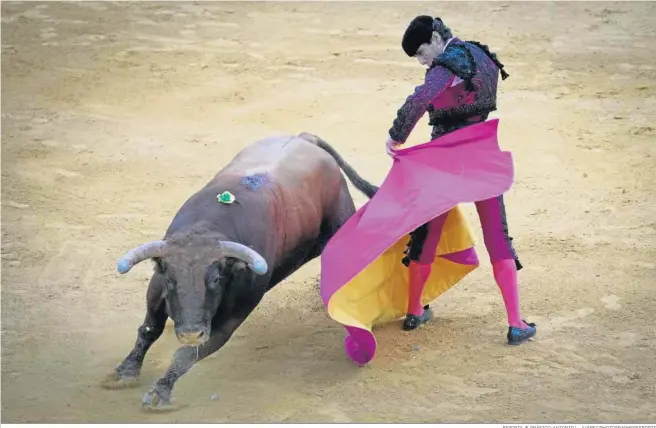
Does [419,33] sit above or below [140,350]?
above

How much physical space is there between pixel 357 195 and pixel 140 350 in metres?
2.77

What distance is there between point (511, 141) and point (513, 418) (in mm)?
4115

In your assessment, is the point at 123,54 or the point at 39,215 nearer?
the point at 39,215

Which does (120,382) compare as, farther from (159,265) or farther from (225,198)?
(225,198)

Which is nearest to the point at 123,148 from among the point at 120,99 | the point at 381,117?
the point at 120,99

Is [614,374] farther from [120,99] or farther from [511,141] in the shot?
[120,99]

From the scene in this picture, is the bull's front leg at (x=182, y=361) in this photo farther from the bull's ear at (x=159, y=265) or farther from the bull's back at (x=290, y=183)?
the bull's back at (x=290, y=183)

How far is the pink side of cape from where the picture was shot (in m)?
4.89

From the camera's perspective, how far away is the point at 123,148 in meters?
8.56

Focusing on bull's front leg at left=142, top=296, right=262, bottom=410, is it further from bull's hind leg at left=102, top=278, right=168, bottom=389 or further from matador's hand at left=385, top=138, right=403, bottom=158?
matador's hand at left=385, top=138, right=403, bottom=158

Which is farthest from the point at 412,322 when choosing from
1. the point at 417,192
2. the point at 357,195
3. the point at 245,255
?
the point at 357,195

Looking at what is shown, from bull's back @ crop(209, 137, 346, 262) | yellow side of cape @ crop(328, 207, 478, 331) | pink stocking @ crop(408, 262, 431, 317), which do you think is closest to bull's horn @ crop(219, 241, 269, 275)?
bull's back @ crop(209, 137, 346, 262)

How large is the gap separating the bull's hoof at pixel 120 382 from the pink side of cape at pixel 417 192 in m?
1.01

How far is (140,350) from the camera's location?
5.05 metres
